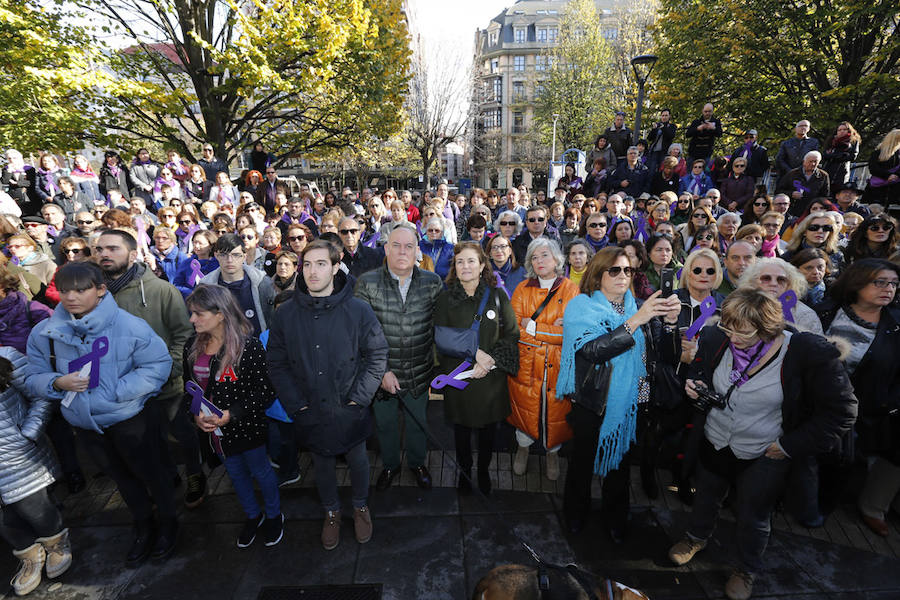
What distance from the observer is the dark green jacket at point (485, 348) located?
10.8 ft

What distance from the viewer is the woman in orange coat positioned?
3359 mm

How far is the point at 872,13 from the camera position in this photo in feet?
36.9

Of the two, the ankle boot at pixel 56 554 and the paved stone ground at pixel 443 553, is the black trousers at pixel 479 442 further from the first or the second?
the ankle boot at pixel 56 554

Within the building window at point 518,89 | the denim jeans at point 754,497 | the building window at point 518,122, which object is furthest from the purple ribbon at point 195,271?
the building window at point 518,89

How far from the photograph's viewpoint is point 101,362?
9.11 ft

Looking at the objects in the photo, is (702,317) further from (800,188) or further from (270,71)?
(270,71)

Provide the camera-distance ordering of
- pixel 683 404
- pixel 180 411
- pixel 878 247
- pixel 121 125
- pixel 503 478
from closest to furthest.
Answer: pixel 683 404
pixel 180 411
pixel 503 478
pixel 878 247
pixel 121 125

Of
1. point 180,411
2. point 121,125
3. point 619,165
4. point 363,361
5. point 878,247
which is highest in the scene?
point 121,125

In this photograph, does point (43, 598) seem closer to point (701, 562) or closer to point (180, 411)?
point (180, 411)

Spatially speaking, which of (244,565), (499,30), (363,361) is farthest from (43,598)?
(499,30)

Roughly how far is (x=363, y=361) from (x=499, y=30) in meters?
65.6

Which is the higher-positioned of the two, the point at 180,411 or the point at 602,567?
the point at 180,411

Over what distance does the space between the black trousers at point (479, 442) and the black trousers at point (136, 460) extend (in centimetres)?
224

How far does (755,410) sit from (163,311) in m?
4.39
